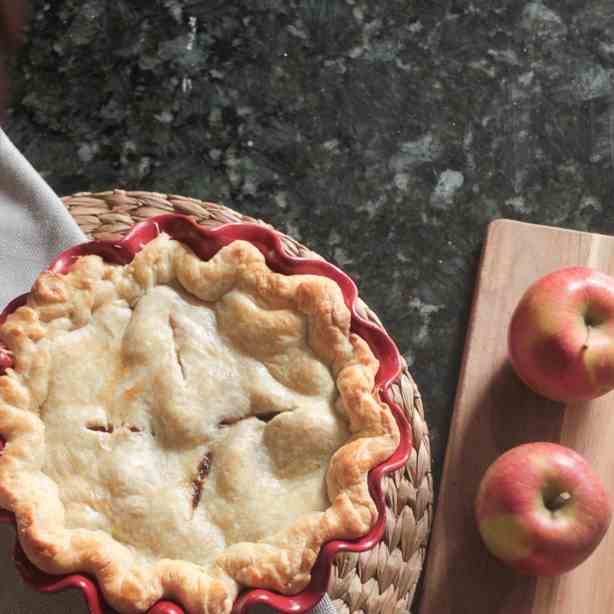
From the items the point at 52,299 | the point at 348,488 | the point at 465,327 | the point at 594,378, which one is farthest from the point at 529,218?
the point at 52,299

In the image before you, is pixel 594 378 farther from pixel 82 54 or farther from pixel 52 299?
pixel 82 54

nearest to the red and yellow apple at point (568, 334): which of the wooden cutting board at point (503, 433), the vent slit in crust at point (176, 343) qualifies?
the wooden cutting board at point (503, 433)

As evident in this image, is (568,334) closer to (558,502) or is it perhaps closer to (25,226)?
(558,502)

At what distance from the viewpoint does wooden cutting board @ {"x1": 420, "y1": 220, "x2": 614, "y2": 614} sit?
1.37m

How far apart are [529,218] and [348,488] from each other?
0.75 meters

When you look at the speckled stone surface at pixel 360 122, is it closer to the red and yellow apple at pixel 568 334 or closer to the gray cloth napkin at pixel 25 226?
the red and yellow apple at pixel 568 334

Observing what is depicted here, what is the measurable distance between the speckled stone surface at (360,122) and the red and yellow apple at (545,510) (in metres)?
0.20

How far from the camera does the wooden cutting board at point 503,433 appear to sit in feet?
4.48

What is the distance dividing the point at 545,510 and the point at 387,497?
24cm

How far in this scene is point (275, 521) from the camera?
99cm

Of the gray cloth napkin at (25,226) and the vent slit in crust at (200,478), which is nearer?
the vent slit in crust at (200,478)

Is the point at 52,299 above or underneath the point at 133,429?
above

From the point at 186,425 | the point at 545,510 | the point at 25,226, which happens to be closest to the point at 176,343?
the point at 186,425

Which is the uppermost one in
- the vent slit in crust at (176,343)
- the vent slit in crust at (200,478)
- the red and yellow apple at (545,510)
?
the vent slit in crust at (176,343)
